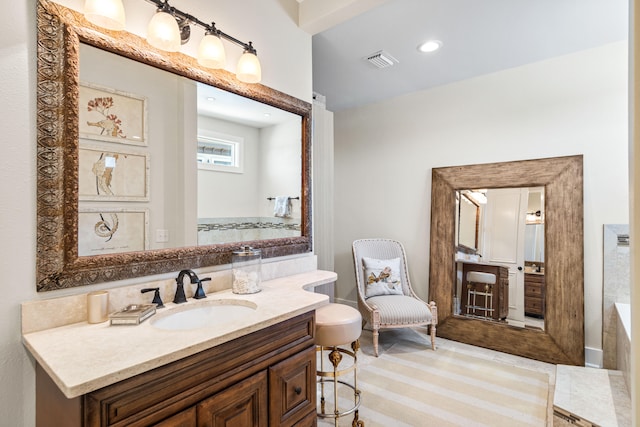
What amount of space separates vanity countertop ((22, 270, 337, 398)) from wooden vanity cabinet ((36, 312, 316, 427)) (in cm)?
5

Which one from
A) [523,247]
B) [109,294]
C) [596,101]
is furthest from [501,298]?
[109,294]

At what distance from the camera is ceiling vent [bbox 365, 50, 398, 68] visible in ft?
8.87

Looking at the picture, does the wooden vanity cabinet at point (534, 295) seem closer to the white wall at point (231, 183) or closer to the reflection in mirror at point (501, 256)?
the reflection in mirror at point (501, 256)

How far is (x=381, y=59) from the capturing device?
278cm

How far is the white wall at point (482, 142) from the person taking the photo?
2.61m

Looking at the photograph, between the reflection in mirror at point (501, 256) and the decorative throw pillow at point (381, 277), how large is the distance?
2.06 ft

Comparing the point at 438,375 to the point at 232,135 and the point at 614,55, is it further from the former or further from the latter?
the point at 614,55

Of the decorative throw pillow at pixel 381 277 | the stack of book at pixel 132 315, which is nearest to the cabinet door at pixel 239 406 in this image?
the stack of book at pixel 132 315

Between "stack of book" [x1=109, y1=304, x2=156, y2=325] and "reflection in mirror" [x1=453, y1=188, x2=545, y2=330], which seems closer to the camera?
"stack of book" [x1=109, y1=304, x2=156, y2=325]

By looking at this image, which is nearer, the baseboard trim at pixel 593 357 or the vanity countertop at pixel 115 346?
the vanity countertop at pixel 115 346

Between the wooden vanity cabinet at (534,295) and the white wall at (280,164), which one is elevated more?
the white wall at (280,164)

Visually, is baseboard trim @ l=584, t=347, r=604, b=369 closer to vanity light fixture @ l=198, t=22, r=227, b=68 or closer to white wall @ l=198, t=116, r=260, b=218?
white wall @ l=198, t=116, r=260, b=218

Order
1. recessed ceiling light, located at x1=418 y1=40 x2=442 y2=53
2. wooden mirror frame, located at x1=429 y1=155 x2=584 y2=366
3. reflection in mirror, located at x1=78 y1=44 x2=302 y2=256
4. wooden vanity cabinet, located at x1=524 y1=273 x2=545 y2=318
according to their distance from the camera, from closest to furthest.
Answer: reflection in mirror, located at x1=78 y1=44 x2=302 y2=256, recessed ceiling light, located at x1=418 y1=40 x2=442 y2=53, wooden mirror frame, located at x1=429 y1=155 x2=584 y2=366, wooden vanity cabinet, located at x1=524 y1=273 x2=545 y2=318

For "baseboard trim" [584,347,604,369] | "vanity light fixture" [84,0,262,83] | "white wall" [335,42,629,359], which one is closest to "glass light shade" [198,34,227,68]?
"vanity light fixture" [84,0,262,83]
